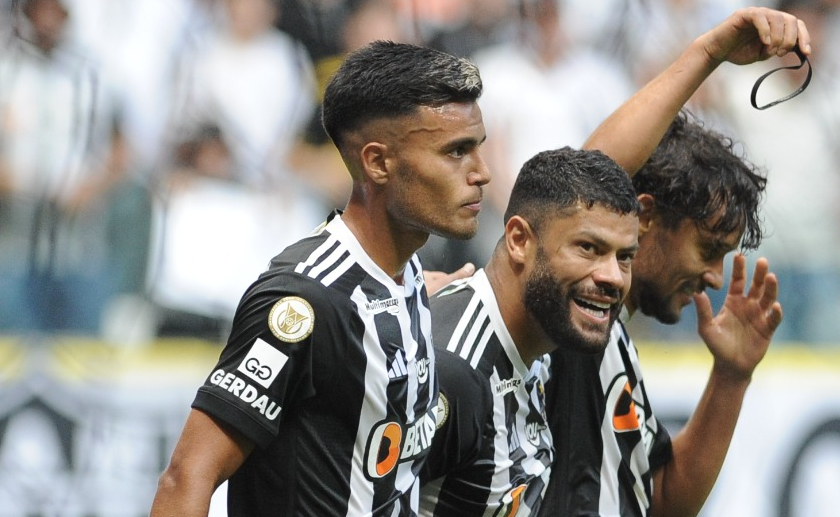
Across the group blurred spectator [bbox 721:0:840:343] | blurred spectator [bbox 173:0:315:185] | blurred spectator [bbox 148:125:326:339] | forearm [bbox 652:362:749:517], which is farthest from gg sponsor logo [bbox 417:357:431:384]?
blurred spectator [bbox 721:0:840:343]

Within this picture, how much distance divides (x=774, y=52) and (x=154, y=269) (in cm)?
355

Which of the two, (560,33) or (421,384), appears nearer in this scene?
(421,384)

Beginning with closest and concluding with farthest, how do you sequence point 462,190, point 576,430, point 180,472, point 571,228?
point 180,472 < point 462,190 < point 571,228 < point 576,430

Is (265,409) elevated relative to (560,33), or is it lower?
lower

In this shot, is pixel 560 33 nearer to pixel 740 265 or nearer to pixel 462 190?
pixel 740 265

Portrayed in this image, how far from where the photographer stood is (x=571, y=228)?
2799 mm

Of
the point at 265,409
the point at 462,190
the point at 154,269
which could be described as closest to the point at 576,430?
the point at 462,190

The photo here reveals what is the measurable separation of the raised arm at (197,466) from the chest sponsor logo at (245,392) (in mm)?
60

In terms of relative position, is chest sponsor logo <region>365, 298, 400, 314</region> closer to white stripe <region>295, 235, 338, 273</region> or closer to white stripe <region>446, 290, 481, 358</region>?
white stripe <region>295, 235, 338, 273</region>

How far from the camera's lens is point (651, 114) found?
3.16 meters

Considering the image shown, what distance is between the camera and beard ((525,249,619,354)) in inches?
109

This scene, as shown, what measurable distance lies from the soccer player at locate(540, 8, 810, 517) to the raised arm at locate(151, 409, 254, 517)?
1050 millimetres

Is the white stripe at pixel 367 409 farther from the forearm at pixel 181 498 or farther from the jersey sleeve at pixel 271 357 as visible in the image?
the forearm at pixel 181 498

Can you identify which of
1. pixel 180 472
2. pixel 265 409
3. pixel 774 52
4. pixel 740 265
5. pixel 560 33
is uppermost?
pixel 560 33
